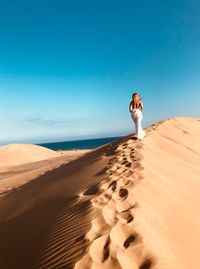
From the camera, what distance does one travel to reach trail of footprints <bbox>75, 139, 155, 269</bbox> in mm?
3394

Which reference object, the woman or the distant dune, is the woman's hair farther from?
the distant dune

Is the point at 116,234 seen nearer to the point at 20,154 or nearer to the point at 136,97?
the point at 136,97

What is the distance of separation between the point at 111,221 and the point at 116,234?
399mm

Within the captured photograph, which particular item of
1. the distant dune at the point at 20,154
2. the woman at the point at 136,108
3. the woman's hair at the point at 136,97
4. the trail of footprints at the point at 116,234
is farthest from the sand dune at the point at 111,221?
the distant dune at the point at 20,154

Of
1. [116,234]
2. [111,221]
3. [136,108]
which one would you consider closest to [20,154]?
[136,108]

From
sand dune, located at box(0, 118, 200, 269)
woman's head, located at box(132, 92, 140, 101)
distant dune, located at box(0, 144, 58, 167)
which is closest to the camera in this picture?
sand dune, located at box(0, 118, 200, 269)

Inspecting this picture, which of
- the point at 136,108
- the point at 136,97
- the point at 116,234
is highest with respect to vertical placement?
the point at 136,97

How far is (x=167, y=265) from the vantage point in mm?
3367

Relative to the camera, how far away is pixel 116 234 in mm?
3939

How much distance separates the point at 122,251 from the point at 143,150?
607 cm

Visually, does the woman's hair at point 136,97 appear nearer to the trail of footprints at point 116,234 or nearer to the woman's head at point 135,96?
the woman's head at point 135,96

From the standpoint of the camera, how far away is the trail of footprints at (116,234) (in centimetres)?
339

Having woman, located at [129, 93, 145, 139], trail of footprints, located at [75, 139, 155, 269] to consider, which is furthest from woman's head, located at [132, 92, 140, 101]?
trail of footprints, located at [75, 139, 155, 269]

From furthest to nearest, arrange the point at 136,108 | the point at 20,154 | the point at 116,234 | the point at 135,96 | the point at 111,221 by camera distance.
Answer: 1. the point at 20,154
2. the point at 136,108
3. the point at 135,96
4. the point at 111,221
5. the point at 116,234
